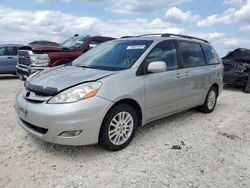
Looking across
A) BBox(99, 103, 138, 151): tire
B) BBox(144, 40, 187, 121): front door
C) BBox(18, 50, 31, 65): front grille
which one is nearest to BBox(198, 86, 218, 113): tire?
BBox(144, 40, 187, 121): front door

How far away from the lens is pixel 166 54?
176 inches

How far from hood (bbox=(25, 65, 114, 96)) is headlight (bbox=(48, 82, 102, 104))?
0.26 ft

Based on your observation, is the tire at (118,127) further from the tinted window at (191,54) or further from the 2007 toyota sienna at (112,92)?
the tinted window at (191,54)

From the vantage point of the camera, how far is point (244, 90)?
9297mm

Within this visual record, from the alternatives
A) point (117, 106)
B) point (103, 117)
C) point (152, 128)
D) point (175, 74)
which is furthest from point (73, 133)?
point (175, 74)

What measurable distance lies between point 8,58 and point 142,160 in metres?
9.84

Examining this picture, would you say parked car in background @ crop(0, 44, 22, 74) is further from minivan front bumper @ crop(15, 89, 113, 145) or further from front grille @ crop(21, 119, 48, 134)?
minivan front bumper @ crop(15, 89, 113, 145)

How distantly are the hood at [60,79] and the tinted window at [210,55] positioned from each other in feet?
9.82

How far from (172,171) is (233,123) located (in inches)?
107

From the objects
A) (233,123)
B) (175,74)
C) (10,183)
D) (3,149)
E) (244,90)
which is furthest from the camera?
(244,90)

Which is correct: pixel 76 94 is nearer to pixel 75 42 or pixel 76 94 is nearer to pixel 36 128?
pixel 36 128

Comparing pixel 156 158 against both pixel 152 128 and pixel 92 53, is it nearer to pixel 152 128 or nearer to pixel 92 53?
pixel 152 128

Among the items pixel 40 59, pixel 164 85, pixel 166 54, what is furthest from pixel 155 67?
pixel 40 59

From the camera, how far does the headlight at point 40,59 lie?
289 inches
